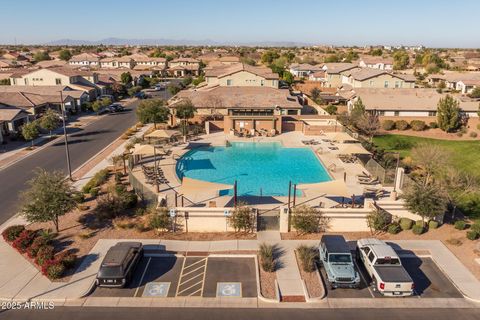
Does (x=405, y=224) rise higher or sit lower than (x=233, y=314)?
higher

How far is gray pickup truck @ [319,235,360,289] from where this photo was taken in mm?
19734

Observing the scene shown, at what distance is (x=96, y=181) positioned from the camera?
34062mm

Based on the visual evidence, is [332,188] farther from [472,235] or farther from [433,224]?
[472,235]

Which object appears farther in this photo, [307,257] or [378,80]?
[378,80]

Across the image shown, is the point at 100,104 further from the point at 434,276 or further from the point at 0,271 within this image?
the point at 434,276

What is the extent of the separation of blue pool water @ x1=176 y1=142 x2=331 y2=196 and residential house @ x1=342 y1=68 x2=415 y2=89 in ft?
125

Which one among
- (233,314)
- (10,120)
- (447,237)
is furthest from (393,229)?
(10,120)

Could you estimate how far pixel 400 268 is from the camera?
2011 centimetres

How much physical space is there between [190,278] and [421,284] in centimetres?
1246

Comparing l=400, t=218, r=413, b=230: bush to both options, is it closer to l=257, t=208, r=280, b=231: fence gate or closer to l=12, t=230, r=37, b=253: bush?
l=257, t=208, r=280, b=231: fence gate

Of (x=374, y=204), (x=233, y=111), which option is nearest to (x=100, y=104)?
(x=233, y=111)

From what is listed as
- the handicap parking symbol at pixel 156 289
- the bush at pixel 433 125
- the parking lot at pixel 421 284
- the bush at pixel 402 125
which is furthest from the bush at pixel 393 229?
the bush at pixel 433 125

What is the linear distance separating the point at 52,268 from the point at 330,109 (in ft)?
174

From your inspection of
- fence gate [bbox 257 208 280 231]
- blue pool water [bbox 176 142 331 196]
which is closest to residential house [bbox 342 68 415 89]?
blue pool water [bbox 176 142 331 196]
